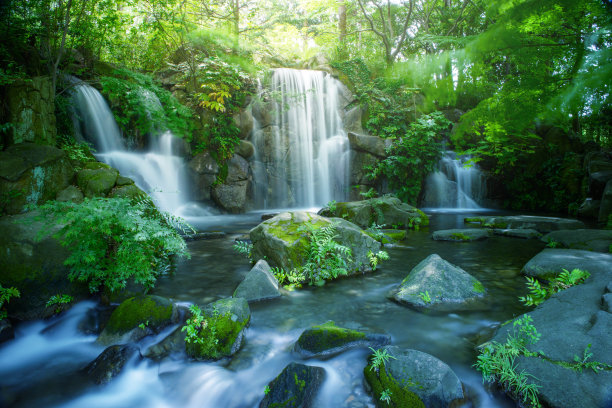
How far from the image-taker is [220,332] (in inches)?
121

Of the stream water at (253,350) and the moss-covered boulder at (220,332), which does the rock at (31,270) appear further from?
the moss-covered boulder at (220,332)

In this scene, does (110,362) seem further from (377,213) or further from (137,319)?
(377,213)

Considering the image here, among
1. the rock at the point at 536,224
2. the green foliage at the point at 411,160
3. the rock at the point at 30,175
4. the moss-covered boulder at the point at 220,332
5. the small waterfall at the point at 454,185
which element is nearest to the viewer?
the moss-covered boulder at the point at 220,332

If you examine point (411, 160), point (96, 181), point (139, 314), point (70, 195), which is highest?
point (411, 160)

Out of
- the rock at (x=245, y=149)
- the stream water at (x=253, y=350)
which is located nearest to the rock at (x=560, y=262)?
the stream water at (x=253, y=350)

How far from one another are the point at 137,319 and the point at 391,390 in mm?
2614

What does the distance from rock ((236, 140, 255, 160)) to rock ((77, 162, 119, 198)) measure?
24.8ft

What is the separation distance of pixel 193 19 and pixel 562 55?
15408mm

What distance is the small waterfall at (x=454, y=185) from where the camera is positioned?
16.0 m

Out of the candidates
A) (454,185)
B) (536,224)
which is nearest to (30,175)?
(536,224)

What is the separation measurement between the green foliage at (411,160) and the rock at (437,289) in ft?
35.5

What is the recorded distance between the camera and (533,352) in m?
2.49

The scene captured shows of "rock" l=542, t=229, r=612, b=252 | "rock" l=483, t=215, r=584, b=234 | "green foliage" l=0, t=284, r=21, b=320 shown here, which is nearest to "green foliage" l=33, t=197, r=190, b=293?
"green foliage" l=0, t=284, r=21, b=320

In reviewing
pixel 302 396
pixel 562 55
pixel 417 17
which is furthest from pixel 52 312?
pixel 417 17
